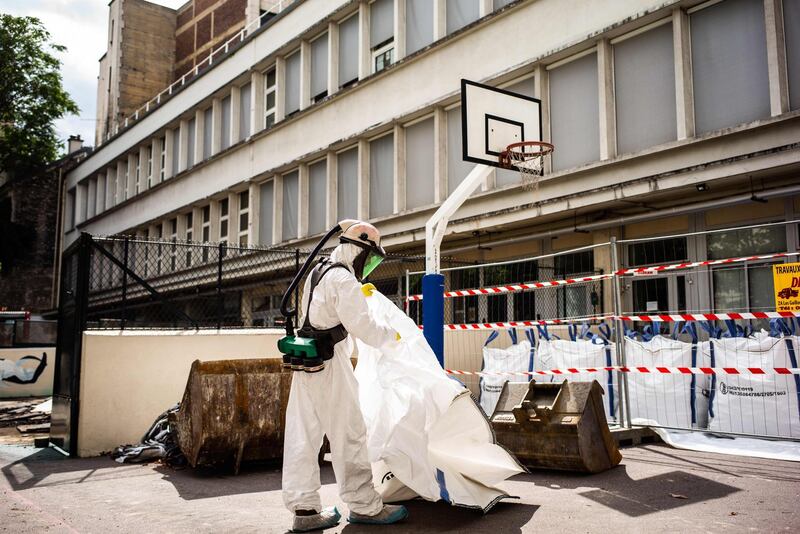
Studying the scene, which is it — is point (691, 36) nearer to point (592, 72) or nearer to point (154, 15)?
point (592, 72)

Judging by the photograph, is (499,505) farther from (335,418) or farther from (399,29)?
(399,29)

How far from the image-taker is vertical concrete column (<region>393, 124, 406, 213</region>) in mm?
18797

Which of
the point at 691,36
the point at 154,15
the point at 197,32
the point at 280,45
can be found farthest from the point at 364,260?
the point at 154,15

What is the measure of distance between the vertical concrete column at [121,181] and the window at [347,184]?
19.0 meters

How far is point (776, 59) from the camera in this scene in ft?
36.6

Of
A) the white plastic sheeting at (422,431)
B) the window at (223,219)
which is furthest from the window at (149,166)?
the white plastic sheeting at (422,431)

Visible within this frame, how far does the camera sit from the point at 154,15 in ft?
143

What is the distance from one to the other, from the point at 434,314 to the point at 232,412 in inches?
100.0

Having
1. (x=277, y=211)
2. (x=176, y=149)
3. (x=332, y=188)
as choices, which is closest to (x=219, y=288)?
(x=332, y=188)

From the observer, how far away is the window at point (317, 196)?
22.0 metres

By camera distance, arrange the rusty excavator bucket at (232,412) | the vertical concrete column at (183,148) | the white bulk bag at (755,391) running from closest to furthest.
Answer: the rusty excavator bucket at (232,412)
the white bulk bag at (755,391)
the vertical concrete column at (183,148)

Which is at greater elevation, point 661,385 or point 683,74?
point 683,74

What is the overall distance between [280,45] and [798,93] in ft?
56.1

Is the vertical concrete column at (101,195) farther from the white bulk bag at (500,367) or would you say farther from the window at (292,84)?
the white bulk bag at (500,367)
